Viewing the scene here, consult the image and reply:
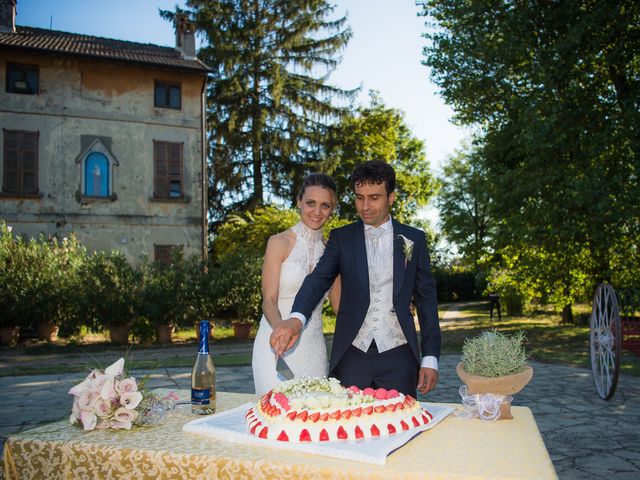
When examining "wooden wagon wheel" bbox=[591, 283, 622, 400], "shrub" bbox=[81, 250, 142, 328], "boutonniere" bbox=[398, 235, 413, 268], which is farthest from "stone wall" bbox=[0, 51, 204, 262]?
"boutonniere" bbox=[398, 235, 413, 268]

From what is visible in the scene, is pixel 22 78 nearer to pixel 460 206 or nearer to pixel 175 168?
pixel 175 168

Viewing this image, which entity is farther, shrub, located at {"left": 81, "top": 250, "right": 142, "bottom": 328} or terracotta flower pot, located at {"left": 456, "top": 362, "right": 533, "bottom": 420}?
shrub, located at {"left": 81, "top": 250, "right": 142, "bottom": 328}

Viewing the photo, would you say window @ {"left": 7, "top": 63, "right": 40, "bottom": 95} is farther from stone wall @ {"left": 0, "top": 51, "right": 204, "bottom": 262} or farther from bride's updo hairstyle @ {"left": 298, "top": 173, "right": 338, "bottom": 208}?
bride's updo hairstyle @ {"left": 298, "top": 173, "right": 338, "bottom": 208}

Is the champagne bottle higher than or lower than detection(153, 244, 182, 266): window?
lower

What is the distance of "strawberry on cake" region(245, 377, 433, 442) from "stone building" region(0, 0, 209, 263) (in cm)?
1872

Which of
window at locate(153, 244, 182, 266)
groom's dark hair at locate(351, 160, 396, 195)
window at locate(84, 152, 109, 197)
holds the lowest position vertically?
groom's dark hair at locate(351, 160, 396, 195)

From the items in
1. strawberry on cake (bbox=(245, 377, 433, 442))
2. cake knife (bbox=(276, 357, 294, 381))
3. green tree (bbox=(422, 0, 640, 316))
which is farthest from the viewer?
green tree (bbox=(422, 0, 640, 316))

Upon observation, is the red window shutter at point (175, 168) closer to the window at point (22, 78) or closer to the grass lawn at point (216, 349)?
the window at point (22, 78)

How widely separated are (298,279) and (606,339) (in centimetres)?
557

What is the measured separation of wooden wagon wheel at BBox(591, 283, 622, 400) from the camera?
7297mm

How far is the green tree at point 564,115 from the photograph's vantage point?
525 inches

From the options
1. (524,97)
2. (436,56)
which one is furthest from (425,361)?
(436,56)

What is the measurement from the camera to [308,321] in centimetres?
397

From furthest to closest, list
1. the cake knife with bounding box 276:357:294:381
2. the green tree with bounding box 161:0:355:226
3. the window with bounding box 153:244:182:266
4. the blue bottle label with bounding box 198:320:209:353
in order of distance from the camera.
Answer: the green tree with bounding box 161:0:355:226
the window with bounding box 153:244:182:266
the cake knife with bounding box 276:357:294:381
the blue bottle label with bounding box 198:320:209:353
